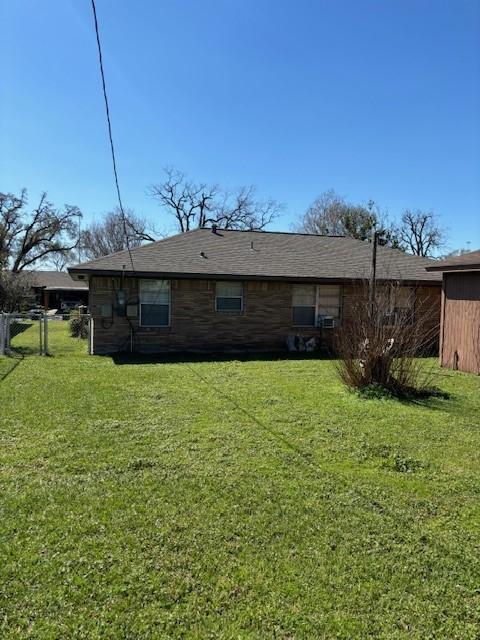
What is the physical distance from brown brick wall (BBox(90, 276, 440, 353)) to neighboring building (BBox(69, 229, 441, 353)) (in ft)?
0.09

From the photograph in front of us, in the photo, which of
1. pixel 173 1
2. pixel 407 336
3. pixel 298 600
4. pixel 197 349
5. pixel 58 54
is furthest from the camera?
pixel 197 349

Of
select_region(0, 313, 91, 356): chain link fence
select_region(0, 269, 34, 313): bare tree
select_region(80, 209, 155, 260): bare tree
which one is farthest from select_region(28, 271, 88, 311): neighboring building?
select_region(0, 313, 91, 356): chain link fence

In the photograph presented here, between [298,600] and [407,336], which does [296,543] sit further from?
[407,336]

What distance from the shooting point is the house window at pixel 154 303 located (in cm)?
1291

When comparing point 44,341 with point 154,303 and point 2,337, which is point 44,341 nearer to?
point 2,337

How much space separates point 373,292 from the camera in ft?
28.2

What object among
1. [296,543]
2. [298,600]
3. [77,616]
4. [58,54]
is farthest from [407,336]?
[58,54]

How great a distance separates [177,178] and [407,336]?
37.9 metres

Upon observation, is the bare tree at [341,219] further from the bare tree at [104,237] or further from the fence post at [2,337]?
the fence post at [2,337]

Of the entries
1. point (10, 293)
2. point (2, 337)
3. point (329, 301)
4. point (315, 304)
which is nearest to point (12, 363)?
point (2, 337)

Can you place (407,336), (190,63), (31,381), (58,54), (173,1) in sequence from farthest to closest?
(190,63) → (31,381) → (407,336) → (58,54) → (173,1)

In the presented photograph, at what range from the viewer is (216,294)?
13.5 metres

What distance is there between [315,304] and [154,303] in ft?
16.8

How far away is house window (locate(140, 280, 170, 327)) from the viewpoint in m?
12.9
